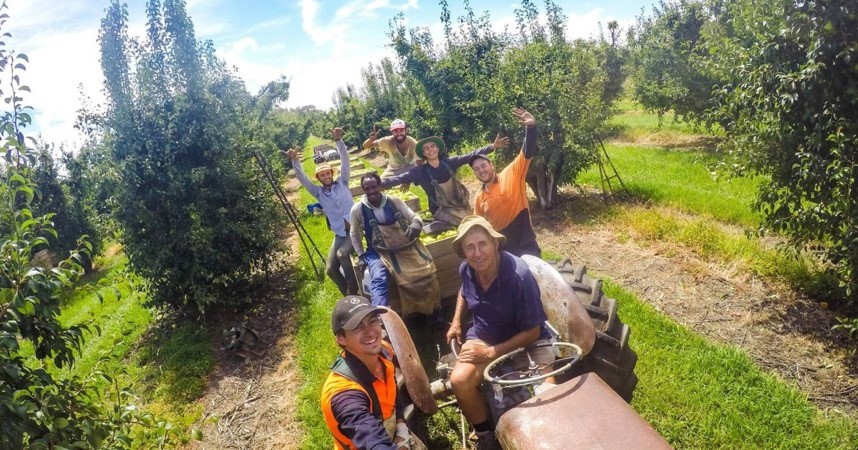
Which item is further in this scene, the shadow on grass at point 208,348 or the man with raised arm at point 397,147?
the man with raised arm at point 397,147

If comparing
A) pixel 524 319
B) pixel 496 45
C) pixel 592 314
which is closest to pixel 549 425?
pixel 524 319

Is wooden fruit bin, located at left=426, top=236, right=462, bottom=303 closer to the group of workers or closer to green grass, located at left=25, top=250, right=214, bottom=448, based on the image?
the group of workers

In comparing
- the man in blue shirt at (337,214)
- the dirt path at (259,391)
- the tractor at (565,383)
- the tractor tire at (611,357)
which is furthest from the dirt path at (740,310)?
the dirt path at (259,391)

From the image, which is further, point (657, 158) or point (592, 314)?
point (657, 158)

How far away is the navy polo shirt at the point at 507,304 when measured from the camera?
134 inches

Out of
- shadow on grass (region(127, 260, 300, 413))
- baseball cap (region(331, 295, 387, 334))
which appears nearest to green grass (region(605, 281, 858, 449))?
baseball cap (region(331, 295, 387, 334))

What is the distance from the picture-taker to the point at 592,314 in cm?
402

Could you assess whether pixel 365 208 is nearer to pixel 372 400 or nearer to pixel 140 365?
pixel 372 400

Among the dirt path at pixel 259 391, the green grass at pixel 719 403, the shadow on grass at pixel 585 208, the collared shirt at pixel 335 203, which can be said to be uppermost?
the collared shirt at pixel 335 203

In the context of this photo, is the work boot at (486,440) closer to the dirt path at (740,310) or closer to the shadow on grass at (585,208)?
the dirt path at (740,310)

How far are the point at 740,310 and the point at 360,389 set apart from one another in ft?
16.4

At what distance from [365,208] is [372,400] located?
302 centimetres

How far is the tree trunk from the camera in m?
10.8

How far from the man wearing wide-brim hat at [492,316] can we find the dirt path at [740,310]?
291cm
